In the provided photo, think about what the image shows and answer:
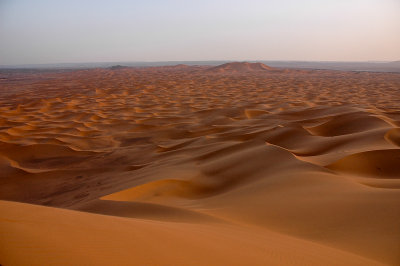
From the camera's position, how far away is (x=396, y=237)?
1.49 meters

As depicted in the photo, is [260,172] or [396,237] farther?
[260,172]

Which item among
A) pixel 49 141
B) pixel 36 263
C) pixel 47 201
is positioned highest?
pixel 36 263

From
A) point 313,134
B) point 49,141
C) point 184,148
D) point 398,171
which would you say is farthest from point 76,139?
point 398,171

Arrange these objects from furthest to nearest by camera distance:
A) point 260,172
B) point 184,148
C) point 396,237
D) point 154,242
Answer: point 184,148 → point 260,172 → point 396,237 → point 154,242

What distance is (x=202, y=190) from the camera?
2.63 meters

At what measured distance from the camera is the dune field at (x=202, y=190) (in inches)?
47.4

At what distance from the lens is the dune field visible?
1205 millimetres

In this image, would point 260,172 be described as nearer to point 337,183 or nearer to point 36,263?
point 337,183

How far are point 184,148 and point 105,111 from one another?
3.76 metres

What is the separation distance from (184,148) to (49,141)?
7.04ft

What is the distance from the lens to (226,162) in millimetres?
3100

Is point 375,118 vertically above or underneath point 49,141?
above

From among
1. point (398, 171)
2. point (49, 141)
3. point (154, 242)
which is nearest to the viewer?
point (154, 242)

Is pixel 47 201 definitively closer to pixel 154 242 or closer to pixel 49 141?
pixel 49 141
